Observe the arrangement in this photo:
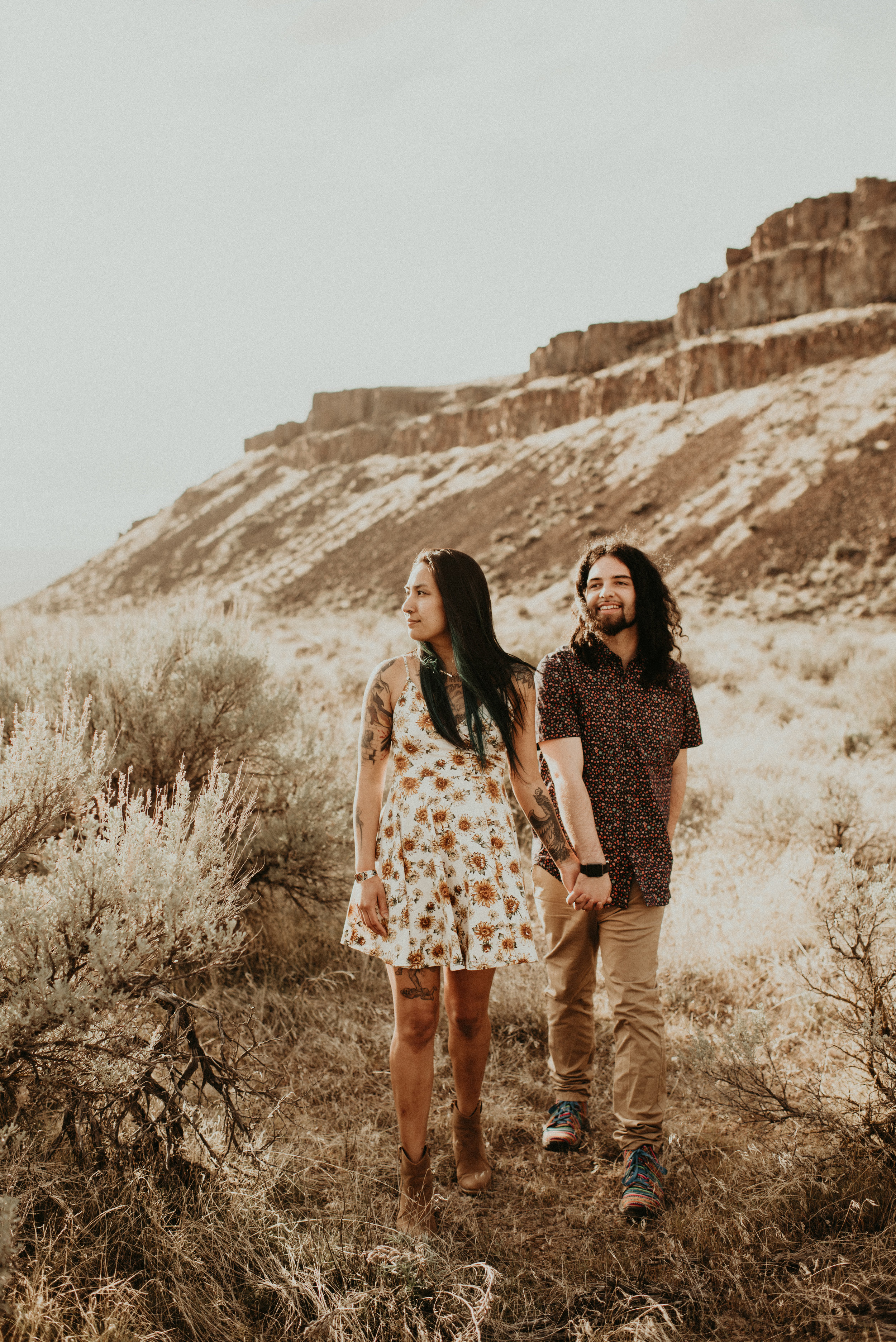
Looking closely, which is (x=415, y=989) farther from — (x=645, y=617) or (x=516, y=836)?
(x=645, y=617)

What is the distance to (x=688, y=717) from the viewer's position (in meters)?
3.15

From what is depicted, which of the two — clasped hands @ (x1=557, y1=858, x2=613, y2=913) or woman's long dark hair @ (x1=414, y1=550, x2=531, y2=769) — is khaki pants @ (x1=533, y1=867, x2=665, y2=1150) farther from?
woman's long dark hair @ (x1=414, y1=550, x2=531, y2=769)

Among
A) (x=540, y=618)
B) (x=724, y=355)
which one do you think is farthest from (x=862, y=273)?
(x=540, y=618)

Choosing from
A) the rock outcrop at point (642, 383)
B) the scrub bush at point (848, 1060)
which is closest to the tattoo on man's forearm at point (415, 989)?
the scrub bush at point (848, 1060)

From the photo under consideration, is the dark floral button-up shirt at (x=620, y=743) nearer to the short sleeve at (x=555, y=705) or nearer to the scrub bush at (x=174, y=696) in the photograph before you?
the short sleeve at (x=555, y=705)

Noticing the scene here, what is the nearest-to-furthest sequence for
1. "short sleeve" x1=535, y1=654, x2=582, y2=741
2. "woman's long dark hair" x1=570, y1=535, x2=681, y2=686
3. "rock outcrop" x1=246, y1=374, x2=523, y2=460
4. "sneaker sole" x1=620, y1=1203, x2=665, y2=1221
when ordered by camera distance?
"sneaker sole" x1=620, y1=1203, x2=665, y2=1221
"short sleeve" x1=535, y1=654, x2=582, y2=741
"woman's long dark hair" x1=570, y1=535, x2=681, y2=686
"rock outcrop" x1=246, y1=374, x2=523, y2=460

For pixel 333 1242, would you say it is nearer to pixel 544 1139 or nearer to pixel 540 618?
pixel 544 1139

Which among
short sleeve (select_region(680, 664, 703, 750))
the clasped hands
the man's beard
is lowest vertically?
the clasped hands

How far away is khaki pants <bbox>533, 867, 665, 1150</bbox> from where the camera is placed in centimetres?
276

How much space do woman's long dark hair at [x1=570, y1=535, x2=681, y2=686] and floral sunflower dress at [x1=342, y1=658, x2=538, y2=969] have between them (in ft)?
2.04

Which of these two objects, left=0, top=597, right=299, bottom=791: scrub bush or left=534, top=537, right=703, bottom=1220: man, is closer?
left=534, top=537, right=703, bottom=1220: man

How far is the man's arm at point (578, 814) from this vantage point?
2.81m

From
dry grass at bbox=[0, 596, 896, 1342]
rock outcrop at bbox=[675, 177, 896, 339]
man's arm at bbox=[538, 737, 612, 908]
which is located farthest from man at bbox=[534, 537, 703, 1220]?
rock outcrop at bbox=[675, 177, 896, 339]

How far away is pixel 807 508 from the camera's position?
27547mm
